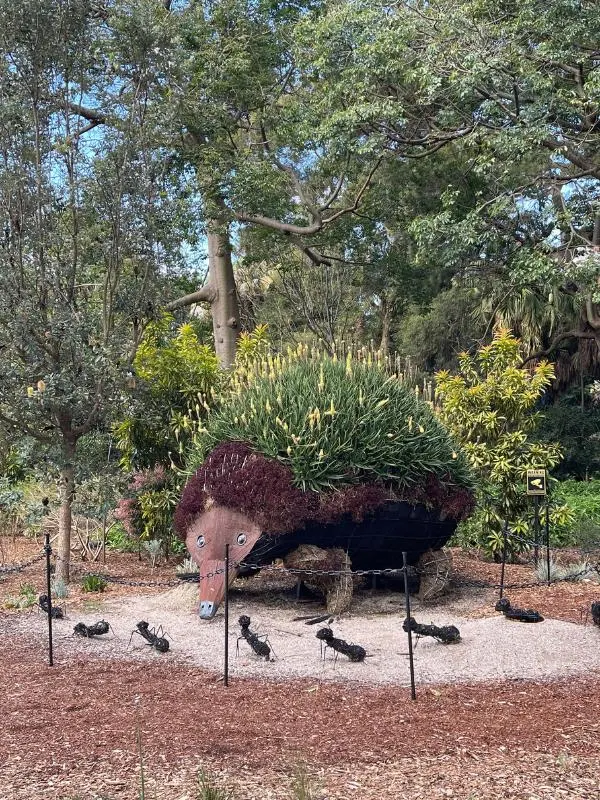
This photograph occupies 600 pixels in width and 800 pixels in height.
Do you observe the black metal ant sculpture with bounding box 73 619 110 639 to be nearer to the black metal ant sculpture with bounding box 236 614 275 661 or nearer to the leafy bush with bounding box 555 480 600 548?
the black metal ant sculpture with bounding box 236 614 275 661

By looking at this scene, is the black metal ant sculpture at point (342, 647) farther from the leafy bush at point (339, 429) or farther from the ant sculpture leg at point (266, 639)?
the leafy bush at point (339, 429)

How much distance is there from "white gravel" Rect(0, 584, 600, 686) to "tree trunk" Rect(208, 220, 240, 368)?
8.42m

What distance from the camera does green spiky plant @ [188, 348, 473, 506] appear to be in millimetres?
7582

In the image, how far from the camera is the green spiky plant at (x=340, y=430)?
7.58 meters

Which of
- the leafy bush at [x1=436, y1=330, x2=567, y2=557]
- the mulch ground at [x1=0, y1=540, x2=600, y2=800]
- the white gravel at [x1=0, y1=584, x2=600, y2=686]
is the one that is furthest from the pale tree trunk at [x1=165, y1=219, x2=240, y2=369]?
the mulch ground at [x1=0, y1=540, x2=600, y2=800]

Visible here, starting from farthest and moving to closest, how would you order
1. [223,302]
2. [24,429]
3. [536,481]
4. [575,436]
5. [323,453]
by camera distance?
[575,436] < [223,302] < [536,481] < [24,429] < [323,453]

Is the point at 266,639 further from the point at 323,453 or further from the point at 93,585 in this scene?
the point at 93,585

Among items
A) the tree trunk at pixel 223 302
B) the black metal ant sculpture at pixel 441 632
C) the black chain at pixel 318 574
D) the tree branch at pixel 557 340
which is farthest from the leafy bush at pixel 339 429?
the tree branch at pixel 557 340

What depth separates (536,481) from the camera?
9.77 m

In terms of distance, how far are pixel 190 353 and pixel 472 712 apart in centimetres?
685

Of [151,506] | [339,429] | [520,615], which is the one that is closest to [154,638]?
[339,429]

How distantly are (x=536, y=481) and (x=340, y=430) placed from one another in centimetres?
330

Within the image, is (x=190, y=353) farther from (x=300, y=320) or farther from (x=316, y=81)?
(x=300, y=320)

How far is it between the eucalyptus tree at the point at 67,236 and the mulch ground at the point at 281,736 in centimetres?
347
